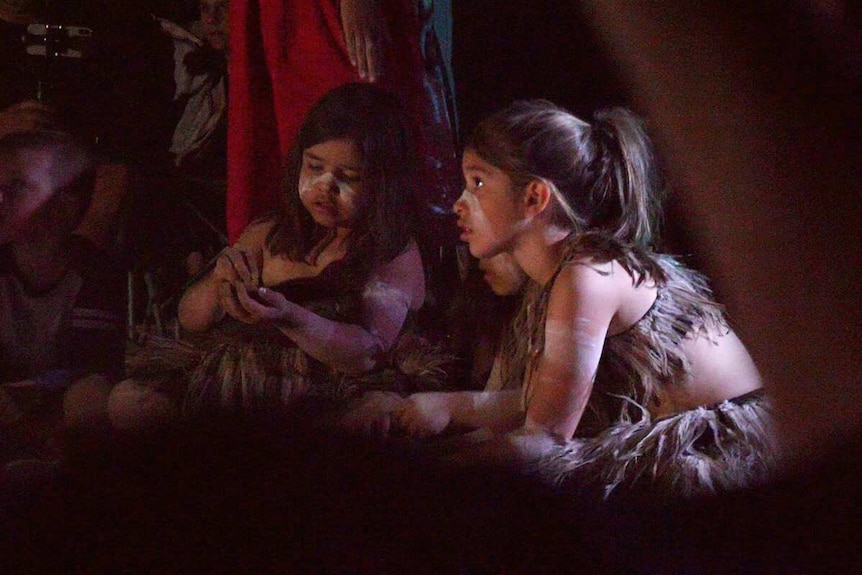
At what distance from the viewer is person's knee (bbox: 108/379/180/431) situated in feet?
7.14

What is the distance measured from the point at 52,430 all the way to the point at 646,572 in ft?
4.51

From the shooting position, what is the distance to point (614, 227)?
206cm

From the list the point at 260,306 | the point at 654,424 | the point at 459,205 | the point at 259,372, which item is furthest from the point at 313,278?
the point at 654,424

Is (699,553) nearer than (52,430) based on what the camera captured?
Yes

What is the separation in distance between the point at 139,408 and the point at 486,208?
91 centimetres

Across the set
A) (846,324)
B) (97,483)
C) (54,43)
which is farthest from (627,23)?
(97,483)

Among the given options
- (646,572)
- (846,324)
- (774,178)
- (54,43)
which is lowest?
(646,572)

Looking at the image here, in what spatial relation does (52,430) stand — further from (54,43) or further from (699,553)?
(699,553)

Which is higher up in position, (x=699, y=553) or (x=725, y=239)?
(x=725, y=239)

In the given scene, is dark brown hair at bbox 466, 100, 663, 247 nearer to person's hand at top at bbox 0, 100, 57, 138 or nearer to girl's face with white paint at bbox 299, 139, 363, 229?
girl's face with white paint at bbox 299, 139, 363, 229

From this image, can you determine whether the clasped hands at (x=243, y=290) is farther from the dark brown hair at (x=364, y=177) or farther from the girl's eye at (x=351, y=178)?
the girl's eye at (x=351, y=178)

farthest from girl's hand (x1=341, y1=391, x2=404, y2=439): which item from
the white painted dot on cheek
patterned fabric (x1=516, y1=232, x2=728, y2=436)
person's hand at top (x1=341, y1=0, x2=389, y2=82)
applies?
person's hand at top (x1=341, y1=0, x2=389, y2=82)

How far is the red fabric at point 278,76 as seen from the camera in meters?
2.20

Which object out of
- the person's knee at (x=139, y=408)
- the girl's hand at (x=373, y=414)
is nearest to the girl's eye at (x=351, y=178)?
the girl's hand at (x=373, y=414)
